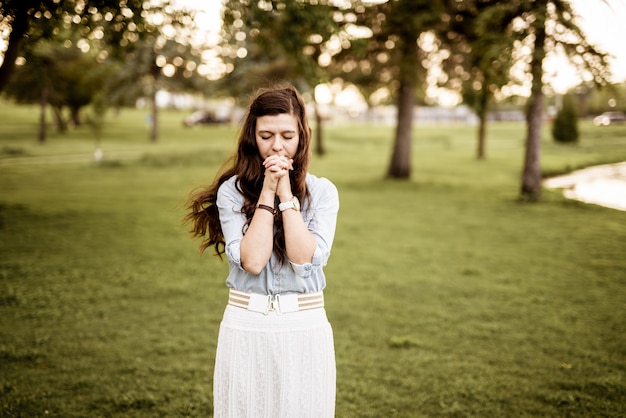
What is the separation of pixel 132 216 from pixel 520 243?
8499 millimetres

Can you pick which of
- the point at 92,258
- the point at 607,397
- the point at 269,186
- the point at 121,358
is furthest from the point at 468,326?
the point at 92,258

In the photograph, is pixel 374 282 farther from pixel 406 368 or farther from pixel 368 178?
pixel 368 178

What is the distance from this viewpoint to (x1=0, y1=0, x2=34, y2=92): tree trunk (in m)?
6.84

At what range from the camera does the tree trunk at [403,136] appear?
20.4 metres

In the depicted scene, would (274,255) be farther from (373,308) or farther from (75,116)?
(75,116)

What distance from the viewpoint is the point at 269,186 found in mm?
2268

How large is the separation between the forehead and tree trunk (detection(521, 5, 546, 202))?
489 inches

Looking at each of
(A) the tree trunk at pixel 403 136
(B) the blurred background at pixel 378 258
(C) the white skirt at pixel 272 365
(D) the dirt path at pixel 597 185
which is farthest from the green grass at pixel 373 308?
(A) the tree trunk at pixel 403 136

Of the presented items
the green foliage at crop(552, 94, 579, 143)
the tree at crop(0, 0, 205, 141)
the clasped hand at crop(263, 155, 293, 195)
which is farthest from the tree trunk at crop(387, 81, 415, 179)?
the clasped hand at crop(263, 155, 293, 195)

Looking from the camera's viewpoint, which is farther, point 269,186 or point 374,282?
point 374,282

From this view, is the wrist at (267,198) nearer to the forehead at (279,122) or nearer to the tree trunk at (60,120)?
the forehead at (279,122)

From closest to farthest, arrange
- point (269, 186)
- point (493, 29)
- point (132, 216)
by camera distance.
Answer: point (269, 186) < point (132, 216) < point (493, 29)

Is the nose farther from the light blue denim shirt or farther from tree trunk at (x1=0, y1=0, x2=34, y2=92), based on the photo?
tree trunk at (x1=0, y1=0, x2=34, y2=92)

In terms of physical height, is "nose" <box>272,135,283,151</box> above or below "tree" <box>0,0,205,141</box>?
below
